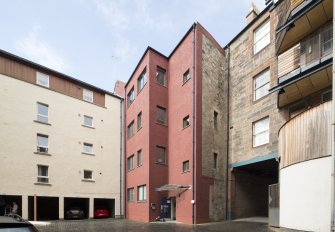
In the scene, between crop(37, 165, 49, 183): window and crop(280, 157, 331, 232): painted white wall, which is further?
crop(37, 165, 49, 183): window

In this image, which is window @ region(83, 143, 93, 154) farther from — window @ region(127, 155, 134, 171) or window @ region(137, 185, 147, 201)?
window @ region(137, 185, 147, 201)

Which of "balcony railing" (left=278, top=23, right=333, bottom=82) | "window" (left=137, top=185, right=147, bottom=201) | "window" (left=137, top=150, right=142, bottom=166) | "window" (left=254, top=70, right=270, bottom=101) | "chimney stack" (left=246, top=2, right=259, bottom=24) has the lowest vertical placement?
"window" (left=137, top=185, right=147, bottom=201)

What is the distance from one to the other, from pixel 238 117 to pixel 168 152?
5963mm

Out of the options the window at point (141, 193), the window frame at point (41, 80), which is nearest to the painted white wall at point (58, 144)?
the window frame at point (41, 80)

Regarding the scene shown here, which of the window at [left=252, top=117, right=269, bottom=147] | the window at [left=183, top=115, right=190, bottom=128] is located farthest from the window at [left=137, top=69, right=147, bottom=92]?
the window at [left=252, top=117, right=269, bottom=147]

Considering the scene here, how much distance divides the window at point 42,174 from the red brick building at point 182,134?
7005mm

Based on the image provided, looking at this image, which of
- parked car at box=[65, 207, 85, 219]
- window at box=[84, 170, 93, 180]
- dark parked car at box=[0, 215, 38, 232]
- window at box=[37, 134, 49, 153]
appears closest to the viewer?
dark parked car at box=[0, 215, 38, 232]

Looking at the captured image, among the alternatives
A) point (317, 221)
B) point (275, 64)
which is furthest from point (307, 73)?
point (317, 221)

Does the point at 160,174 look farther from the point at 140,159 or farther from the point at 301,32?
the point at 301,32

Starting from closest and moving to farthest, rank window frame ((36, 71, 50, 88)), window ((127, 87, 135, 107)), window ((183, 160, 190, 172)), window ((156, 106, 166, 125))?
window ((183, 160, 190, 172)) → window ((156, 106, 166, 125)) → window frame ((36, 71, 50, 88)) → window ((127, 87, 135, 107))

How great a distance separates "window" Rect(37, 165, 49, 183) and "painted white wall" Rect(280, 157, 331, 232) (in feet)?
60.3

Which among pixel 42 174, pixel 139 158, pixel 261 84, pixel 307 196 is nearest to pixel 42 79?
pixel 42 174

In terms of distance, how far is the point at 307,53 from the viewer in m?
15.3

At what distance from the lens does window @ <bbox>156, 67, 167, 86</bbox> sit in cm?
2397
